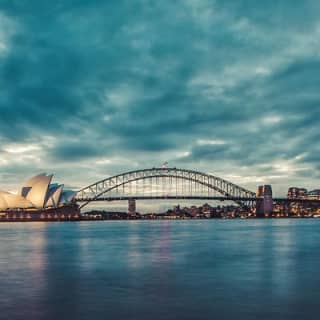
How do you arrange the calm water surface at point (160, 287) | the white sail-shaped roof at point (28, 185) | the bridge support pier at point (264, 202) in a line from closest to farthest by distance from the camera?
1. the calm water surface at point (160, 287)
2. the white sail-shaped roof at point (28, 185)
3. the bridge support pier at point (264, 202)

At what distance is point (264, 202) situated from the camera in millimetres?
138750

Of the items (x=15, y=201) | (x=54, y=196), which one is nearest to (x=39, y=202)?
(x=15, y=201)

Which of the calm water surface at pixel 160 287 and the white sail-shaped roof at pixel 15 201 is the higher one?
the white sail-shaped roof at pixel 15 201

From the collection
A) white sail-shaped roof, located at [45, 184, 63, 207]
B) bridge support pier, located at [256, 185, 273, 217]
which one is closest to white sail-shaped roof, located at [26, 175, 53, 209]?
white sail-shaped roof, located at [45, 184, 63, 207]

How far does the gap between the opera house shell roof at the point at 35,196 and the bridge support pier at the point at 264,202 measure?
56269 millimetres

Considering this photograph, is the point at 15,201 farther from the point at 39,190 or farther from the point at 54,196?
the point at 54,196

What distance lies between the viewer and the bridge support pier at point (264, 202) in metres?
139

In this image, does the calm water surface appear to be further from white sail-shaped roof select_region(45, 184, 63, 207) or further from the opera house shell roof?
white sail-shaped roof select_region(45, 184, 63, 207)

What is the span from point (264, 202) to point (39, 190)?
63.8 m

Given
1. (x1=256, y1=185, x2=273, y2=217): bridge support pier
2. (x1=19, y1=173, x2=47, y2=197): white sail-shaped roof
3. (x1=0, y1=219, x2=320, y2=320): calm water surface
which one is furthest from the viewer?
(x1=256, y1=185, x2=273, y2=217): bridge support pier

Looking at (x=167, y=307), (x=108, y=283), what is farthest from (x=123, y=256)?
(x=167, y=307)

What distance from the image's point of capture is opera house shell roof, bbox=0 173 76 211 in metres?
105

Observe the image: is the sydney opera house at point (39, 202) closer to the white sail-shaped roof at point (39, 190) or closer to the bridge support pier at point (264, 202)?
the white sail-shaped roof at point (39, 190)

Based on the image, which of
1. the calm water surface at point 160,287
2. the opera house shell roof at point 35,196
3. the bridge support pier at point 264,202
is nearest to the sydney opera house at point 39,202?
the opera house shell roof at point 35,196
